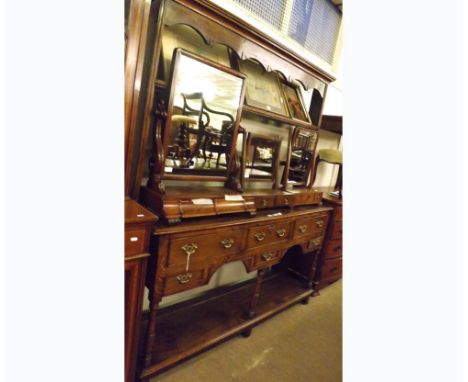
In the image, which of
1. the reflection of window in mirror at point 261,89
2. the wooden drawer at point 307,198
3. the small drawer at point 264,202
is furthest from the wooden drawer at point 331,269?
the reflection of window in mirror at point 261,89

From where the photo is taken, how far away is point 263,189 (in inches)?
79.0

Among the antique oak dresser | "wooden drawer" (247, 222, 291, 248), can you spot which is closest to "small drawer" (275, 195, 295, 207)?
the antique oak dresser

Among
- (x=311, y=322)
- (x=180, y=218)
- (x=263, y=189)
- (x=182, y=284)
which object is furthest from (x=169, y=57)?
(x=311, y=322)

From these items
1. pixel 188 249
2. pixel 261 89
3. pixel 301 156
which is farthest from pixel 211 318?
pixel 261 89

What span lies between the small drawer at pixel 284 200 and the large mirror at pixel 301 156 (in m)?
0.25

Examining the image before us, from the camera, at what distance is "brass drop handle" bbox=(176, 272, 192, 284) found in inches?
53.7

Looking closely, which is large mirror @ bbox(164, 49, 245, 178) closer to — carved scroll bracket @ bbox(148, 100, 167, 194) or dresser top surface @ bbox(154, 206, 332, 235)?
carved scroll bracket @ bbox(148, 100, 167, 194)

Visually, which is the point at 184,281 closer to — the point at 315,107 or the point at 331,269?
the point at 315,107

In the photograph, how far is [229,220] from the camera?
1524mm

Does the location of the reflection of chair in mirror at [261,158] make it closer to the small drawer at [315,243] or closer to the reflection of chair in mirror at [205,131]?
the reflection of chair in mirror at [205,131]

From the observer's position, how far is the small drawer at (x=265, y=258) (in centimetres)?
176
